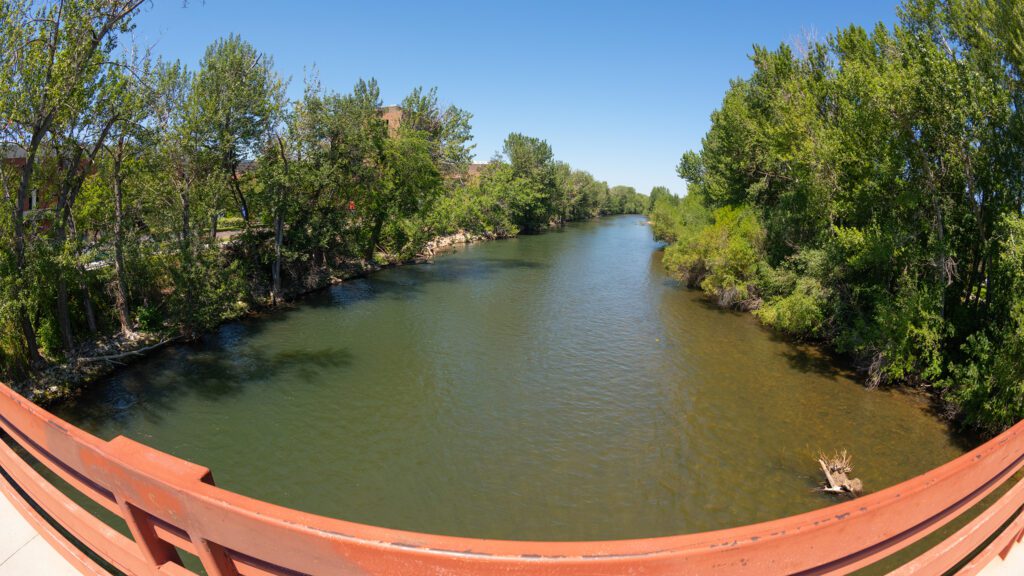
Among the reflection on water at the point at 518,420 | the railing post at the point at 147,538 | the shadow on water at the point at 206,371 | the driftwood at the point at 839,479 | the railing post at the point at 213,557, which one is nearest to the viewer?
the railing post at the point at 213,557

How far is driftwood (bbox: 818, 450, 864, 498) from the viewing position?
1159 centimetres

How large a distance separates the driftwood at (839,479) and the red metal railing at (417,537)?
1063cm

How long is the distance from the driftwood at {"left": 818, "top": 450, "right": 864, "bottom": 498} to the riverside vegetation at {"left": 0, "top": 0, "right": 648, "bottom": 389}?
20653mm

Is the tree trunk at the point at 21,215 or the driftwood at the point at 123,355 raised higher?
the tree trunk at the point at 21,215

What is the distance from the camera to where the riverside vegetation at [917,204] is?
13.0m

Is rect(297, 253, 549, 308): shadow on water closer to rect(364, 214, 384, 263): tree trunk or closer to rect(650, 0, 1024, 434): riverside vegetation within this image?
rect(364, 214, 384, 263): tree trunk

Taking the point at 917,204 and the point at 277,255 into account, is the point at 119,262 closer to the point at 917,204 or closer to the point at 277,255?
the point at 277,255

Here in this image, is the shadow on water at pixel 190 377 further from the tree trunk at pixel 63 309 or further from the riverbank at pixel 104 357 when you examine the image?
the tree trunk at pixel 63 309

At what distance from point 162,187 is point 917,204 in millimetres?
26246

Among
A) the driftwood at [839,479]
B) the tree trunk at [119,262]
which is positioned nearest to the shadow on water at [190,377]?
the tree trunk at [119,262]

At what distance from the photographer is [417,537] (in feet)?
5.19

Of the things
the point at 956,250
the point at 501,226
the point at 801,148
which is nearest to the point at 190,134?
the point at 801,148

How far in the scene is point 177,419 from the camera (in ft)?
48.1

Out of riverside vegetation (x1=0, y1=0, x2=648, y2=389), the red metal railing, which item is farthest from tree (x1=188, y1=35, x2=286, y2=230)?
the red metal railing
